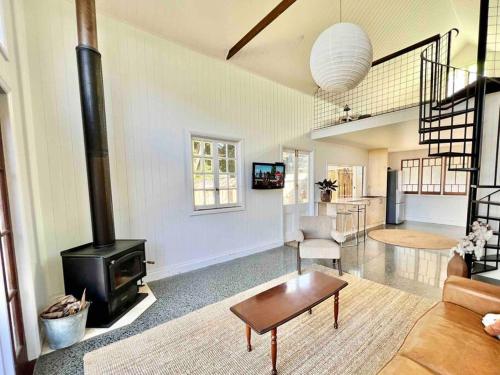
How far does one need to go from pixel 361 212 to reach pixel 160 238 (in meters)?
4.86

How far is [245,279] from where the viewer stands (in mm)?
3010

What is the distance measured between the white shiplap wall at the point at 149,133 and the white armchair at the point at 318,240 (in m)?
1.04

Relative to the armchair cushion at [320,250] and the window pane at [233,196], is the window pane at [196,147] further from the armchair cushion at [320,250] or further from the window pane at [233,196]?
the armchair cushion at [320,250]

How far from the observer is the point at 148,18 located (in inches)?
104

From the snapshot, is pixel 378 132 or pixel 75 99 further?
pixel 378 132

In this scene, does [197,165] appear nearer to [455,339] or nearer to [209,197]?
[209,197]

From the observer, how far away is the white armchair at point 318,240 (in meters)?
3.04

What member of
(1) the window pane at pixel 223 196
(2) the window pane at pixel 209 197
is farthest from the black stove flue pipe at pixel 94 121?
(1) the window pane at pixel 223 196

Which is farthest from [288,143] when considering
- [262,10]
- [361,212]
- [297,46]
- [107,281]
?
[107,281]

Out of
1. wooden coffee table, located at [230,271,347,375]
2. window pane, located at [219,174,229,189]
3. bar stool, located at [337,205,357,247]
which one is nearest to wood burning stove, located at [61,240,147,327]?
wooden coffee table, located at [230,271,347,375]

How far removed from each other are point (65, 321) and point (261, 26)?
381 centimetres

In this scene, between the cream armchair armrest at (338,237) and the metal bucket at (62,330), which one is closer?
the metal bucket at (62,330)

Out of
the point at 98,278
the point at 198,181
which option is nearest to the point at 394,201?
the point at 198,181

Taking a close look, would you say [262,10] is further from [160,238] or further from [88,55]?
[160,238]
